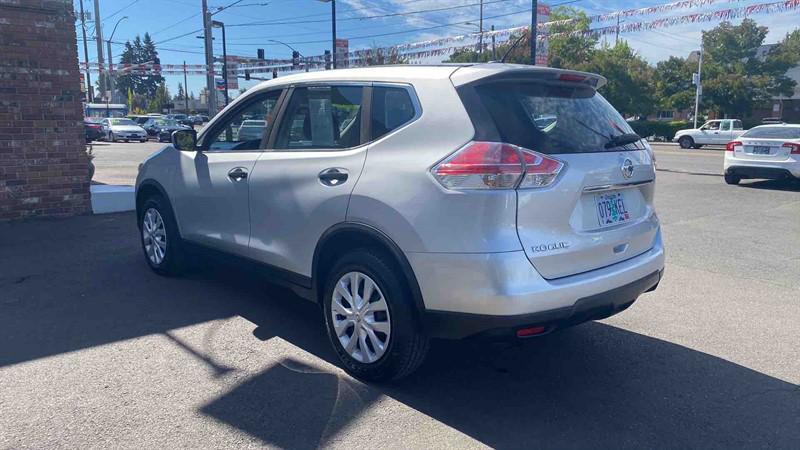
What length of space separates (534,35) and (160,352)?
12680mm

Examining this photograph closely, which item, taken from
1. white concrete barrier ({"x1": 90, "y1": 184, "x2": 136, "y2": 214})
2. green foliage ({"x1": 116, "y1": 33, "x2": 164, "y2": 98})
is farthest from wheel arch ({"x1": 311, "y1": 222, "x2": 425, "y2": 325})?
green foliage ({"x1": 116, "y1": 33, "x2": 164, "y2": 98})

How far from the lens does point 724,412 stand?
138 inches

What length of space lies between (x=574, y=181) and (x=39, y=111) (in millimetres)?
8213

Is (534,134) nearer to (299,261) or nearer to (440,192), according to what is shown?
(440,192)

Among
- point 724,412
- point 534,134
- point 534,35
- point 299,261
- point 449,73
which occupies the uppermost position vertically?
point 534,35

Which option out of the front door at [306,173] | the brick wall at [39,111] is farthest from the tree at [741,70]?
the front door at [306,173]

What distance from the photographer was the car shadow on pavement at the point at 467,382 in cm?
330

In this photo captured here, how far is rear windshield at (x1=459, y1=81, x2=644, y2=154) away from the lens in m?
3.33

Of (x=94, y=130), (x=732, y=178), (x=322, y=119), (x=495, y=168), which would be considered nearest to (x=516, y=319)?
(x=495, y=168)

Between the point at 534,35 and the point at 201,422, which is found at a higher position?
the point at 534,35

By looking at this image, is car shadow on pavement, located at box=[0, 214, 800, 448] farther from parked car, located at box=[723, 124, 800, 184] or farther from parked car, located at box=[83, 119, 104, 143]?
parked car, located at box=[83, 119, 104, 143]

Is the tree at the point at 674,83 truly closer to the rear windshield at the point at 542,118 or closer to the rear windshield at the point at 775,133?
the rear windshield at the point at 775,133

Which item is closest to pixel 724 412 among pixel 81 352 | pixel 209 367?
pixel 209 367

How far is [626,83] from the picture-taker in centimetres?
4784
